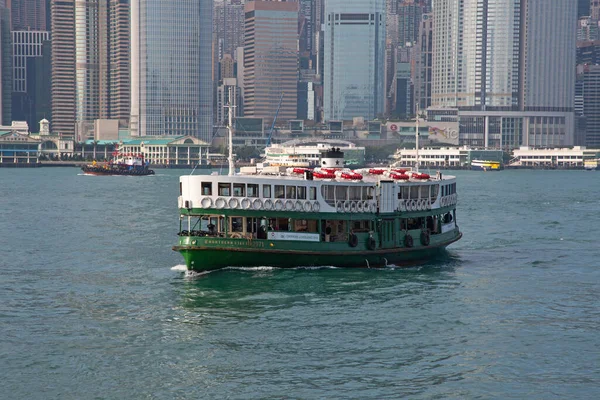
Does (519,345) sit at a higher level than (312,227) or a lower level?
lower

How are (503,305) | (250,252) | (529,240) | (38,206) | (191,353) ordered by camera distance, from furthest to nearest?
(38,206) → (529,240) → (250,252) → (503,305) → (191,353)

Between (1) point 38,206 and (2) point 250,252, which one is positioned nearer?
(2) point 250,252

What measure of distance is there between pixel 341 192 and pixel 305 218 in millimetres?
2653

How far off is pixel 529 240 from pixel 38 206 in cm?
5300

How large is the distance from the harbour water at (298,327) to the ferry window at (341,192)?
12.4 feet

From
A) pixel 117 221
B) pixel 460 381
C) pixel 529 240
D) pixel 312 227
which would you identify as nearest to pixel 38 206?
pixel 117 221

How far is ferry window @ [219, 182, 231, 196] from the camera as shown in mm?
48906

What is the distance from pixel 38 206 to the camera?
10425cm

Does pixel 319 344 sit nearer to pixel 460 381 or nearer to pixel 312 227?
pixel 460 381

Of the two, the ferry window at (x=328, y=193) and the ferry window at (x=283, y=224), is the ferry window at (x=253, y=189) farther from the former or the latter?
the ferry window at (x=328, y=193)

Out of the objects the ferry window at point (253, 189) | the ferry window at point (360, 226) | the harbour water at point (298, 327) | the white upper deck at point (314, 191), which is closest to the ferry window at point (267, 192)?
the white upper deck at point (314, 191)

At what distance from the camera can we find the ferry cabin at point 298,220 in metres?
48.8

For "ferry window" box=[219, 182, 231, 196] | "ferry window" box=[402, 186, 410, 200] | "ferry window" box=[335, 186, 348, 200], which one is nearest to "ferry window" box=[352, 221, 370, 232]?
"ferry window" box=[335, 186, 348, 200]

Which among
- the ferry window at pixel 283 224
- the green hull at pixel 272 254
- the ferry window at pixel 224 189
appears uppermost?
the ferry window at pixel 224 189
